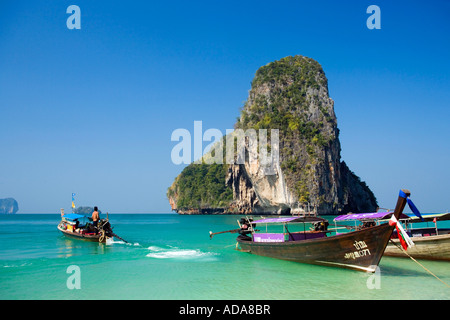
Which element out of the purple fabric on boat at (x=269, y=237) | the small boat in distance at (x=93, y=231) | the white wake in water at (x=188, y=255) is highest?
the purple fabric on boat at (x=269, y=237)

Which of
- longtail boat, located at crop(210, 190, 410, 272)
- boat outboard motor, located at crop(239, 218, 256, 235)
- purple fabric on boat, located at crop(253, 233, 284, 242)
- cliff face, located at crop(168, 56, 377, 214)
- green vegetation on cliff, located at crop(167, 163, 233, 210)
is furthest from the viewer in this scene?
green vegetation on cliff, located at crop(167, 163, 233, 210)

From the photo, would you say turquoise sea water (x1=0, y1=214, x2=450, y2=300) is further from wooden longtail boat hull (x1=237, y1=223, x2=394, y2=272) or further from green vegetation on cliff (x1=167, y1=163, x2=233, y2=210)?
green vegetation on cliff (x1=167, y1=163, x2=233, y2=210)

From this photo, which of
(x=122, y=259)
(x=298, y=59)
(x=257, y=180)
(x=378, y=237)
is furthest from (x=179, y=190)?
(x=378, y=237)

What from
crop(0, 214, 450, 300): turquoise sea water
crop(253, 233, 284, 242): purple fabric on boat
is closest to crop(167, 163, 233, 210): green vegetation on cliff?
crop(253, 233, 284, 242): purple fabric on boat

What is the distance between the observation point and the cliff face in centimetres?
5916

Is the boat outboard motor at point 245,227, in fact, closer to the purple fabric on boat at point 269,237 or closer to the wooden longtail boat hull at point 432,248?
the purple fabric on boat at point 269,237

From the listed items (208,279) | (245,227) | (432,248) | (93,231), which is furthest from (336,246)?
(93,231)

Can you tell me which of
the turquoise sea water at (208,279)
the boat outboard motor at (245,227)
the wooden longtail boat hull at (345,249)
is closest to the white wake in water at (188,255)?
the turquoise sea water at (208,279)

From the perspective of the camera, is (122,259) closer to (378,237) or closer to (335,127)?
(378,237)

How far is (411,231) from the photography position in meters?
14.6

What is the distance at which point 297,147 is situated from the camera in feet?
200

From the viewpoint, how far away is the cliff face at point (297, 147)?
59156 mm

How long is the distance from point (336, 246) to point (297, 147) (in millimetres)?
51377
